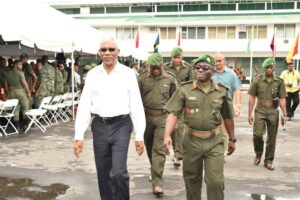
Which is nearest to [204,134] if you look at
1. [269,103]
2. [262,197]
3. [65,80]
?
[262,197]

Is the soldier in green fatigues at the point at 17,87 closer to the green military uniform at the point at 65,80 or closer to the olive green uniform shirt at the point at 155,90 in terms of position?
the green military uniform at the point at 65,80

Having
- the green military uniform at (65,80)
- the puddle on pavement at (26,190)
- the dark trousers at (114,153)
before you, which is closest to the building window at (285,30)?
the green military uniform at (65,80)

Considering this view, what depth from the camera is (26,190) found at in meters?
5.97

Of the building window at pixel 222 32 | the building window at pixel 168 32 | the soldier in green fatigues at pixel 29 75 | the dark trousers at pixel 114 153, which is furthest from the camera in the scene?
the building window at pixel 168 32

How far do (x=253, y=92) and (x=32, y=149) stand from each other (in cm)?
451

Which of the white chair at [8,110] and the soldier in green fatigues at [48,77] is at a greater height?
the soldier in green fatigues at [48,77]

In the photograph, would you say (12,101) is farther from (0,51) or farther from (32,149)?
(0,51)

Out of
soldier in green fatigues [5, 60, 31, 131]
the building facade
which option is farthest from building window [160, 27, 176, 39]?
soldier in green fatigues [5, 60, 31, 131]

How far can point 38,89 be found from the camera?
12523 mm

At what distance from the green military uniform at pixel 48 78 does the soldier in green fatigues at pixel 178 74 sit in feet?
20.9

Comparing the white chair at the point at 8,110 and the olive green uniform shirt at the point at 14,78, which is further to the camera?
the olive green uniform shirt at the point at 14,78

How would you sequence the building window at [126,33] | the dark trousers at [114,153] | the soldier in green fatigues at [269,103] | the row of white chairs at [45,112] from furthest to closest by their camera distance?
the building window at [126,33] < the row of white chairs at [45,112] < the soldier in green fatigues at [269,103] < the dark trousers at [114,153]

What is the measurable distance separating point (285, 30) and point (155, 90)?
43.0 m

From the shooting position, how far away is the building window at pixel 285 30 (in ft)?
150
